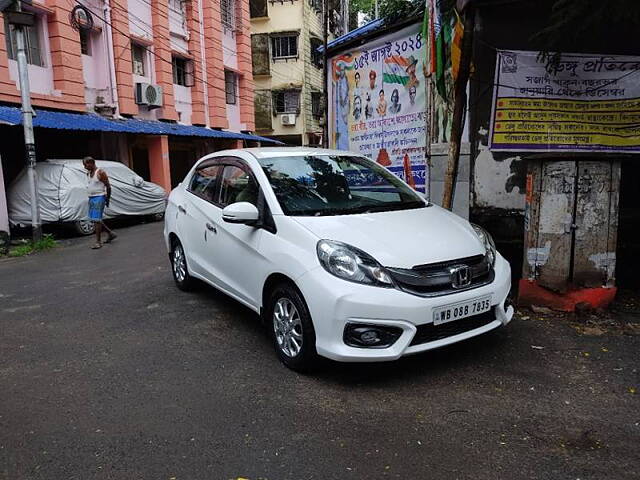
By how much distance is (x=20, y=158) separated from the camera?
13914 mm

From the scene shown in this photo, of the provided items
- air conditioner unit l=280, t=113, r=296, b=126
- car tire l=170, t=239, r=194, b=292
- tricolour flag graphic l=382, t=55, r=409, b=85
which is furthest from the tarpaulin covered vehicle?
air conditioner unit l=280, t=113, r=296, b=126

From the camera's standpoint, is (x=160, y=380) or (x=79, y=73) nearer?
(x=160, y=380)

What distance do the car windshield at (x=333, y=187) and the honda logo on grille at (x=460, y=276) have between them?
96cm

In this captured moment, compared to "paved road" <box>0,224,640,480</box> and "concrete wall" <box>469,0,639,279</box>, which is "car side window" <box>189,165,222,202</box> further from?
"concrete wall" <box>469,0,639,279</box>

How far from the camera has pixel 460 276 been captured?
3.54m

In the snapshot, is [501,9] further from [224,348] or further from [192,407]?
[192,407]

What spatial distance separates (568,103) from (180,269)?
480cm

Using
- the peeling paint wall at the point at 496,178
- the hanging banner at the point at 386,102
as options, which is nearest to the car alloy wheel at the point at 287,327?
the peeling paint wall at the point at 496,178

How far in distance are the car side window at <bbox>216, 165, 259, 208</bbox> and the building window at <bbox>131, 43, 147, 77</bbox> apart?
13967 mm

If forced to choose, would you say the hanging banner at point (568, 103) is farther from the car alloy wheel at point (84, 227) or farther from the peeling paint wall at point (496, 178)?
the car alloy wheel at point (84, 227)

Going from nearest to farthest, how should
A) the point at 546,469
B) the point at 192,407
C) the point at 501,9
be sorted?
the point at 546,469 < the point at 192,407 < the point at 501,9

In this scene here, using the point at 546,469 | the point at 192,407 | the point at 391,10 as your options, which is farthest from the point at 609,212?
the point at 391,10

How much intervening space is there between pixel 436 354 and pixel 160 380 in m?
2.06

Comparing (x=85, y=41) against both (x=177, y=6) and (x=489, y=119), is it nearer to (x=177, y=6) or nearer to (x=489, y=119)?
(x=177, y=6)
